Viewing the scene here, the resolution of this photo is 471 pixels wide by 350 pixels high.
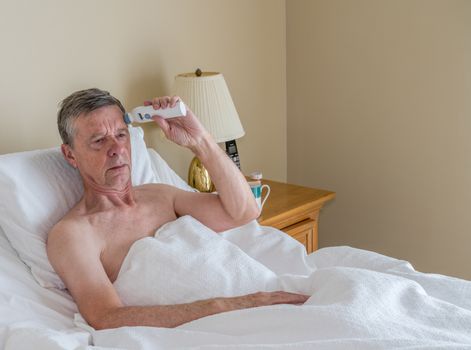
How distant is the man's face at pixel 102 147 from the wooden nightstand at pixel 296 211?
676 mm

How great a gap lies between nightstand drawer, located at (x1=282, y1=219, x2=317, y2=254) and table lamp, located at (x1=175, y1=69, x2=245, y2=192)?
375mm

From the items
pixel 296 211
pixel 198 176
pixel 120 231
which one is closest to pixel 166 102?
pixel 120 231

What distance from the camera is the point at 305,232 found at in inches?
98.9

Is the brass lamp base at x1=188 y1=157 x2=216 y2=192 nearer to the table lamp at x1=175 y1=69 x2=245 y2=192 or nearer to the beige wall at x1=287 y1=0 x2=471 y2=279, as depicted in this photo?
the table lamp at x1=175 y1=69 x2=245 y2=192

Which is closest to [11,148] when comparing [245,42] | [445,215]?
[245,42]

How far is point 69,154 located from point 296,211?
0.92 meters

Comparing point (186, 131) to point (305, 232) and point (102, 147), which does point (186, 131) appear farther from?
point (305, 232)

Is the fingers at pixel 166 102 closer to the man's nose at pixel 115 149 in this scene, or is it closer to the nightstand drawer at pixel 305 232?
the man's nose at pixel 115 149

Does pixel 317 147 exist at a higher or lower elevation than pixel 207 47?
lower

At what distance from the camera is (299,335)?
4.35 ft

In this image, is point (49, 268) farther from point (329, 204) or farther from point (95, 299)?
point (329, 204)

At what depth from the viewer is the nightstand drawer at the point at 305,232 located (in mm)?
2453

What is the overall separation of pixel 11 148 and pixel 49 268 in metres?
0.58

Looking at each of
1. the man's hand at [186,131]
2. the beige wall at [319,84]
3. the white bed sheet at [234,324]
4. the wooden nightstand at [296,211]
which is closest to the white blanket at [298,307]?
the white bed sheet at [234,324]
